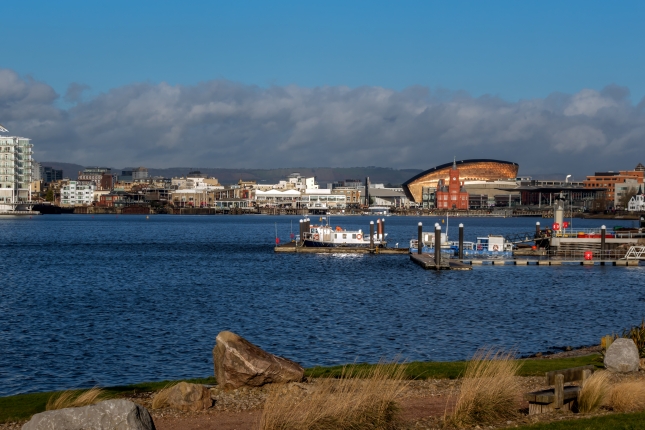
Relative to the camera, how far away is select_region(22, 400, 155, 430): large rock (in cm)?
1012

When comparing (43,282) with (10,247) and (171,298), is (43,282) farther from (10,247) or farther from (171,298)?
(10,247)

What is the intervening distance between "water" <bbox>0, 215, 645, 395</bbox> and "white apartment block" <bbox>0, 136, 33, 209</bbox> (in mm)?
141575

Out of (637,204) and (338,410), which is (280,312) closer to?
(338,410)

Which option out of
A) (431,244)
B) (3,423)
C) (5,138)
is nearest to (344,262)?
(431,244)

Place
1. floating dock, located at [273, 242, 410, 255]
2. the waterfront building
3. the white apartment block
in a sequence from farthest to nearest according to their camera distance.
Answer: the white apartment block < the waterfront building < floating dock, located at [273, 242, 410, 255]

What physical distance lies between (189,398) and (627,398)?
713 centimetres

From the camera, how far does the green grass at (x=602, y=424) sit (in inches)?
475

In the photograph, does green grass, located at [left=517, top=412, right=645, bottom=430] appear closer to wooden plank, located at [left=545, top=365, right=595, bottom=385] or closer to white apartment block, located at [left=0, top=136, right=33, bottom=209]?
wooden plank, located at [left=545, top=365, right=595, bottom=385]

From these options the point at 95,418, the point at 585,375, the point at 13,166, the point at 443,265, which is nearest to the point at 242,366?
the point at 95,418

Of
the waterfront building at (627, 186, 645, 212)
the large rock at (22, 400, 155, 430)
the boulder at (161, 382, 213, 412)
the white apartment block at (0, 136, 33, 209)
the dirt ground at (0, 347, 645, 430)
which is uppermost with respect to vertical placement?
the white apartment block at (0, 136, 33, 209)

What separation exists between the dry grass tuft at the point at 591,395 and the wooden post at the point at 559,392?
16.8 inches

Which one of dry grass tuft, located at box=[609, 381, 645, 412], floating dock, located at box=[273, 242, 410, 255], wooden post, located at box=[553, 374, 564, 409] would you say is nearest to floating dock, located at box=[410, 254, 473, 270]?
floating dock, located at box=[273, 242, 410, 255]

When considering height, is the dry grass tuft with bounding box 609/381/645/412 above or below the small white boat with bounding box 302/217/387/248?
below

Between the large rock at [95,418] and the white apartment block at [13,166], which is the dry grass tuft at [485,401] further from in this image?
the white apartment block at [13,166]
